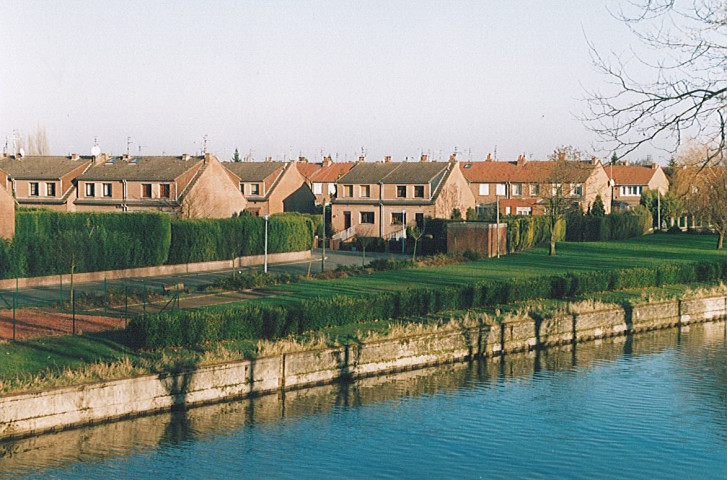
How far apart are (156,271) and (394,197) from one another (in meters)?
29.0

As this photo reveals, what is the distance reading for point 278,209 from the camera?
84000mm

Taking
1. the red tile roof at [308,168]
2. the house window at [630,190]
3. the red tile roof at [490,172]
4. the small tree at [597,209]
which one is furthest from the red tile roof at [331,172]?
the house window at [630,190]

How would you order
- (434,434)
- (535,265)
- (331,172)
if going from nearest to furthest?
(434,434), (535,265), (331,172)

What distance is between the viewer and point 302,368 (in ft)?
91.9

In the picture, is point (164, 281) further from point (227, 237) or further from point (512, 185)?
point (512, 185)

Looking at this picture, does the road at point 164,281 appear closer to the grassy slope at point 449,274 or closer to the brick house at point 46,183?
the grassy slope at point 449,274

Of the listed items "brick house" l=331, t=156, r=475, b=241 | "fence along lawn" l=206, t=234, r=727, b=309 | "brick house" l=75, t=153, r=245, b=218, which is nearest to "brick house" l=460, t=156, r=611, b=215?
"fence along lawn" l=206, t=234, r=727, b=309

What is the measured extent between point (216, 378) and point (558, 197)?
41.4 metres

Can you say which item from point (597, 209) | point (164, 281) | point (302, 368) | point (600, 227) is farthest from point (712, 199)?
point (302, 368)

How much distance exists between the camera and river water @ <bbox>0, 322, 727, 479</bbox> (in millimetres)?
20703

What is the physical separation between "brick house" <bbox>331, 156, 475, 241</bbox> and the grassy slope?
32.1 feet

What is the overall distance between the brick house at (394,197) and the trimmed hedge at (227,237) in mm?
14419

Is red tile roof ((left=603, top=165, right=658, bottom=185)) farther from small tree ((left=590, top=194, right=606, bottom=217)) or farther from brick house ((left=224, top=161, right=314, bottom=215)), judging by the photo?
brick house ((left=224, top=161, right=314, bottom=215))

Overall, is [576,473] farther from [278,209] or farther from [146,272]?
[278,209]
